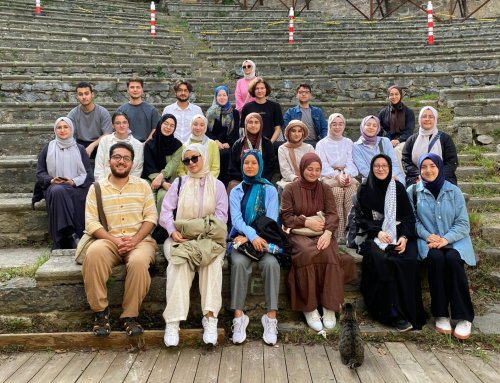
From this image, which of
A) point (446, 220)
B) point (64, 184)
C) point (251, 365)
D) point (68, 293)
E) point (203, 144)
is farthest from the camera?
point (203, 144)

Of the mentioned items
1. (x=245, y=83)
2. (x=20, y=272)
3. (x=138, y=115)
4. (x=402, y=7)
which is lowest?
(x=20, y=272)

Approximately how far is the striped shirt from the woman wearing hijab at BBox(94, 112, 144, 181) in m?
0.90

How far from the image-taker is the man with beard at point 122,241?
10.7 feet

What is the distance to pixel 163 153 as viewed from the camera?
457 cm

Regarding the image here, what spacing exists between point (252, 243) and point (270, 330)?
2.20ft

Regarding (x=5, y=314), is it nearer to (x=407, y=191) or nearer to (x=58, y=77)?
(x=407, y=191)

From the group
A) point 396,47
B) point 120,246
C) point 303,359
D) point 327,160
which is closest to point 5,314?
point 120,246

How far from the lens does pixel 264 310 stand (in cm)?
363

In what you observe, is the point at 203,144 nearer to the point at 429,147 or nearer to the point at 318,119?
the point at 318,119

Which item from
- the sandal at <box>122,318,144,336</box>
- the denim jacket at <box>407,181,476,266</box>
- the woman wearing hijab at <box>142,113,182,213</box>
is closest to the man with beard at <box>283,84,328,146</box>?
the woman wearing hijab at <box>142,113,182,213</box>

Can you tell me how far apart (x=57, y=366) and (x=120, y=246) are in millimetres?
914

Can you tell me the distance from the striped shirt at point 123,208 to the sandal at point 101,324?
60 centimetres

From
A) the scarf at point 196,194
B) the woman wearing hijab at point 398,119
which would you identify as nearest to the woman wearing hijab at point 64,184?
the scarf at point 196,194

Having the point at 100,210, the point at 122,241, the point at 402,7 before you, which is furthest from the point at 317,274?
the point at 402,7
